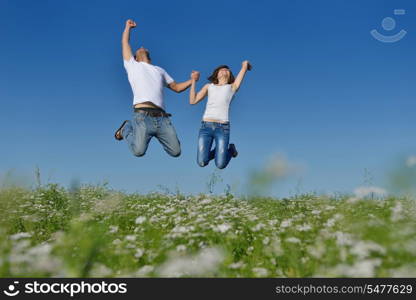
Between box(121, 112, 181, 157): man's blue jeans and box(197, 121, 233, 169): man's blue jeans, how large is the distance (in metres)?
0.60

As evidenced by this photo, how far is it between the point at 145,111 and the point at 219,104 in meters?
1.52

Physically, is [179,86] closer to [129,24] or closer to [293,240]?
[129,24]

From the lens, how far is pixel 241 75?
9.12 m

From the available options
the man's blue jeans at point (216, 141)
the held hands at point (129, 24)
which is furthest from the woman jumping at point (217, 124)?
the held hands at point (129, 24)

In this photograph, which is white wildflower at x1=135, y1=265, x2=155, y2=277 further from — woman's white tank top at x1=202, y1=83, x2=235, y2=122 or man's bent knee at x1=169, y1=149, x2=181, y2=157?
woman's white tank top at x1=202, y1=83, x2=235, y2=122

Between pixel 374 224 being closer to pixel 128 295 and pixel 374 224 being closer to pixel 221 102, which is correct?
pixel 128 295

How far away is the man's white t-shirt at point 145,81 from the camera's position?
28.6 feet

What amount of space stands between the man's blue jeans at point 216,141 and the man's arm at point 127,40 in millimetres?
1991

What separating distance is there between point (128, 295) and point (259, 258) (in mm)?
2018

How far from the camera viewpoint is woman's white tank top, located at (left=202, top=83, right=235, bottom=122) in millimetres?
9180

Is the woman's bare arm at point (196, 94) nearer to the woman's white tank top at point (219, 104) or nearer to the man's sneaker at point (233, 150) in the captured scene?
the woman's white tank top at point (219, 104)

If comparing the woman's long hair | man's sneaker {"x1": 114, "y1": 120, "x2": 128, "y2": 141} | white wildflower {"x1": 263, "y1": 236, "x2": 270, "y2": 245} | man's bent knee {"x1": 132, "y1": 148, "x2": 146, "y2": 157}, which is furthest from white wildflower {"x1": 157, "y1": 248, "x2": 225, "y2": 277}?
the woman's long hair

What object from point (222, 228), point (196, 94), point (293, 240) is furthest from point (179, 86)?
point (293, 240)

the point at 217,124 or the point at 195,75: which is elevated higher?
the point at 195,75
